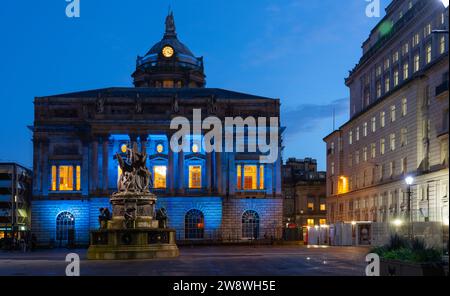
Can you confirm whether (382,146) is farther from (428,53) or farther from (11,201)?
(11,201)

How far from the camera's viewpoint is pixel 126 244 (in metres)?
45.7

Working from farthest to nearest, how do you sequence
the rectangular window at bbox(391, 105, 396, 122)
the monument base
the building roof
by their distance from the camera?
1. the building roof
2. the rectangular window at bbox(391, 105, 396, 122)
3. the monument base

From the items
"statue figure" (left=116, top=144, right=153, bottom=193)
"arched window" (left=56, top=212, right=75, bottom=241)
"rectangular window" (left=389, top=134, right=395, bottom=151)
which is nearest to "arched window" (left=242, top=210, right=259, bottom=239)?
"arched window" (left=56, top=212, right=75, bottom=241)

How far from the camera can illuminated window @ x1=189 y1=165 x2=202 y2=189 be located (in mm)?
100938

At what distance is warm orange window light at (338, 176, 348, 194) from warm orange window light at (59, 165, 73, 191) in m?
37.8

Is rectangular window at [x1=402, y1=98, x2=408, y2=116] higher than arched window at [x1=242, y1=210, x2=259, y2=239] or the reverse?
higher

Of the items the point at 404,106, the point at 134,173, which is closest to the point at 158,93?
the point at 404,106

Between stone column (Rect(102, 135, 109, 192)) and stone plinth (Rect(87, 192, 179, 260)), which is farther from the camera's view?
stone column (Rect(102, 135, 109, 192))

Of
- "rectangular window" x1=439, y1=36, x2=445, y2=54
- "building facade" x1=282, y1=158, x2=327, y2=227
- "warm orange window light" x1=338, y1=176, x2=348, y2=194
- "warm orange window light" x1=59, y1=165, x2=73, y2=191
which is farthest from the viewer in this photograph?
"building facade" x1=282, y1=158, x2=327, y2=227

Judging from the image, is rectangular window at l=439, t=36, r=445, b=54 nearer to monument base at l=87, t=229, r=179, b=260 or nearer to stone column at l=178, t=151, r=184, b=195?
monument base at l=87, t=229, r=179, b=260
